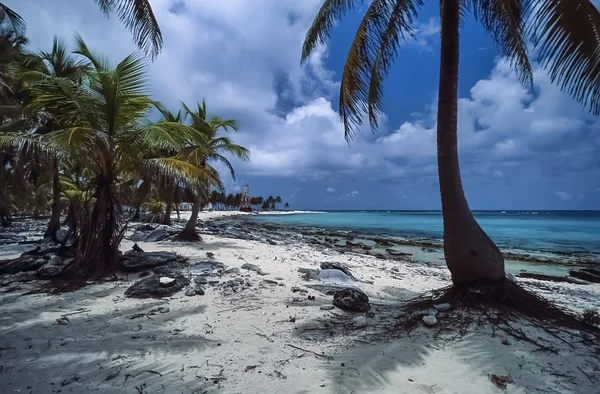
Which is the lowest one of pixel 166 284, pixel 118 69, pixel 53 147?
pixel 166 284

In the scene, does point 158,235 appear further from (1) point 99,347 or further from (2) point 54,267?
(1) point 99,347

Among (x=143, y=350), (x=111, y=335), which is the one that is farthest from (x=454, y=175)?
(x=111, y=335)

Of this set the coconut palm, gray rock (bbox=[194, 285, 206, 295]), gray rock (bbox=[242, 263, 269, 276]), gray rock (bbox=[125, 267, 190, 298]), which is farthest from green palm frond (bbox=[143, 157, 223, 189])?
gray rock (bbox=[194, 285, 206, 295])

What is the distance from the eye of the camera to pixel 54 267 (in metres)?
6.33

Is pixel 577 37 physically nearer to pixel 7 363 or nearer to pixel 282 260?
pixel 7 363

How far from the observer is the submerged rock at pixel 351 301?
4750 millimetres

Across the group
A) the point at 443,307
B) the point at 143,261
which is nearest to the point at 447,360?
the point at 443,307

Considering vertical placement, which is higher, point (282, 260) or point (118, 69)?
point (118, 69)

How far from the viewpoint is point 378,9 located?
532 centimetres

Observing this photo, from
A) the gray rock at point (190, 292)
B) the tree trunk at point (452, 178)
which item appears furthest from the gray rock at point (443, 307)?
the gray rock at point (190, 292)

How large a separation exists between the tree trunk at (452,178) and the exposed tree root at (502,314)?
28cm

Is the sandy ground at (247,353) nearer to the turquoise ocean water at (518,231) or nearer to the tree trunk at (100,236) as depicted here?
the tree trunk at (100,236)

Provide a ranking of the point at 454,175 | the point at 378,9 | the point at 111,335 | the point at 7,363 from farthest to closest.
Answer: the point at 378,9
the point at 454,175
the point at 111,335
the point at 7,363

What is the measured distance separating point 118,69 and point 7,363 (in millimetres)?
6138
